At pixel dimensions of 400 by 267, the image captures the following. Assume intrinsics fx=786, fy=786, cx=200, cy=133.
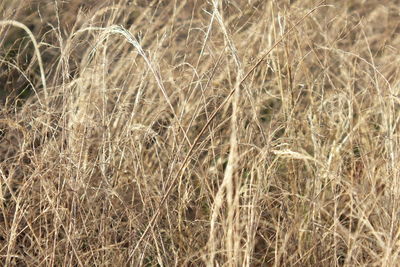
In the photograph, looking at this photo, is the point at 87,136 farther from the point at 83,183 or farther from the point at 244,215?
the point at 244,215

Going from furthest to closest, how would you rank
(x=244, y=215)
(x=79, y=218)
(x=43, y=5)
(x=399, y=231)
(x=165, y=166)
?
(x=43, y=5), (x=165, y=166), (x=79, y=218), (x=244, y=215), (x=399, y=231)

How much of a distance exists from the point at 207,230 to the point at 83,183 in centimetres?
33

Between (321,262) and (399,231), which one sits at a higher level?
→ (399,231)

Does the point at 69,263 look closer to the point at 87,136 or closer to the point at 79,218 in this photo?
the point at 79,218

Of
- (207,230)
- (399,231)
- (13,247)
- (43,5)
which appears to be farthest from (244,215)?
(43,5)

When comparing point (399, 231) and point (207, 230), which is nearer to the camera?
point (399, 231)

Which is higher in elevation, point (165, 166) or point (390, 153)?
point (390, 153)

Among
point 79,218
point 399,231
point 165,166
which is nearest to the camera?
point 399,231

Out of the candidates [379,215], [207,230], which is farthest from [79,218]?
[379,215]

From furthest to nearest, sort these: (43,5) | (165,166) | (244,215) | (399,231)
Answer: (43,5) → (165,166) → (244,215) → (399,231)

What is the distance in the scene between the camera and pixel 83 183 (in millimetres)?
1816

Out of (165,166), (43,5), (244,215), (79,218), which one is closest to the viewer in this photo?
(244,215)

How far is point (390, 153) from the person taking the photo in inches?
72.8

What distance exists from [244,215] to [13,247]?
1.73 ft
